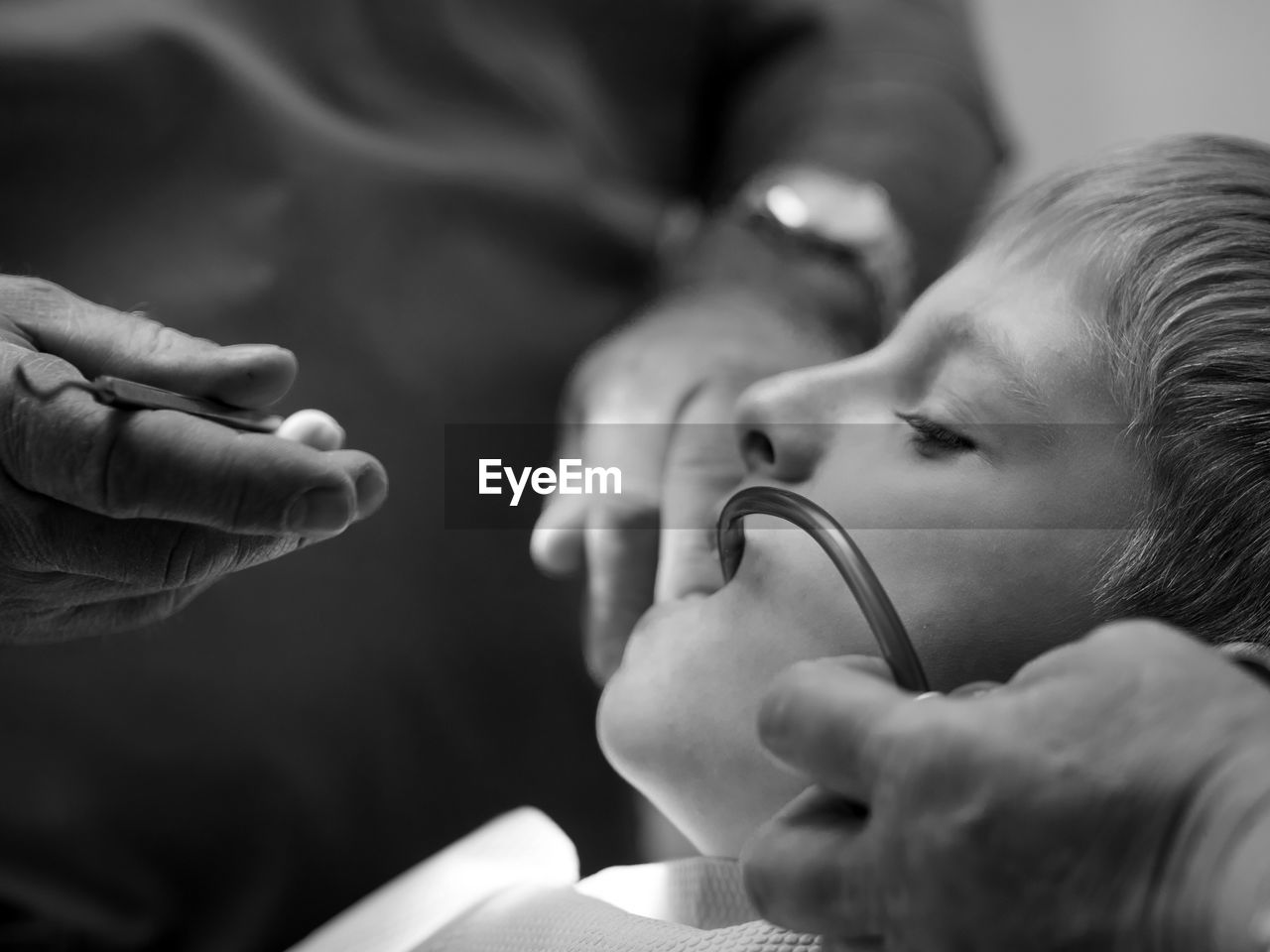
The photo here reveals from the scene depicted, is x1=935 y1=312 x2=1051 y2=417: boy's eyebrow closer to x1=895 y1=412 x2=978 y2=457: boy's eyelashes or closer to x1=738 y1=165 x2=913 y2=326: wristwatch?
x1=895 y1=412 x2=978 y2=457: boy's eyelashes

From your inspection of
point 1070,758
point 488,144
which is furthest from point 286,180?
point 1070,758

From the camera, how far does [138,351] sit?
1.48 ft

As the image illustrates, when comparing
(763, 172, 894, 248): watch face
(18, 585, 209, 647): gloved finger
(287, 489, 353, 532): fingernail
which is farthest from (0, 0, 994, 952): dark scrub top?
(287, 489, 353, 532): fingernail

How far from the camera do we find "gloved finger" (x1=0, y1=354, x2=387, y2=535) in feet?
1.30

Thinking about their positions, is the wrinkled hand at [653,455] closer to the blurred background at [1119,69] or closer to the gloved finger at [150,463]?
the gloved finger at [150,463]

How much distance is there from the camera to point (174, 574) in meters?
0.44

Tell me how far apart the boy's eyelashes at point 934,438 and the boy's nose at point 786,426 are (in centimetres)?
4

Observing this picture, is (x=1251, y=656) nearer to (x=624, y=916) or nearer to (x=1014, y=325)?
(x=1014, y=325)

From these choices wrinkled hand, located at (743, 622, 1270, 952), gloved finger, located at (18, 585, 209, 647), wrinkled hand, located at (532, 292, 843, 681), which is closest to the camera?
wrinkled hand, located at (743, 622, 1270, 952)

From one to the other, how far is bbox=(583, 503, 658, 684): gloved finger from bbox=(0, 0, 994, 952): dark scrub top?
0.05 metres

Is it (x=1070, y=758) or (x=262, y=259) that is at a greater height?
(x=262, y=259)

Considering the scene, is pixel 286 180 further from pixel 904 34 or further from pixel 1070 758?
pixel 1070 758

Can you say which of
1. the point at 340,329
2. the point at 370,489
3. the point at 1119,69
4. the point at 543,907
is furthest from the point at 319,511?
the point at 1119,69

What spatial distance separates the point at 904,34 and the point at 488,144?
38 cm
